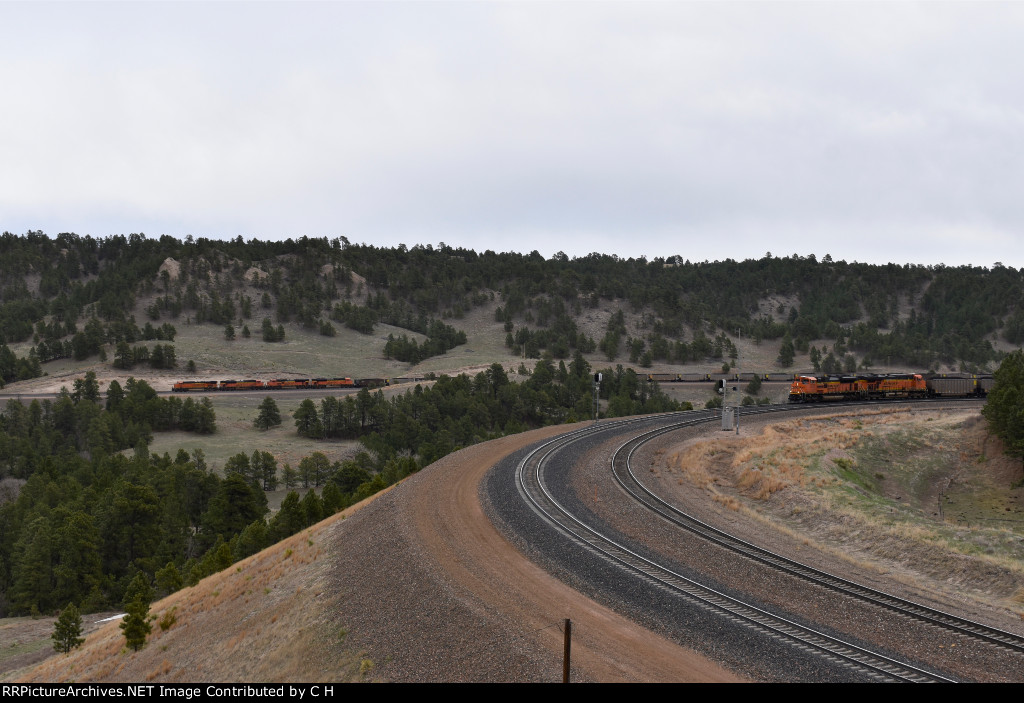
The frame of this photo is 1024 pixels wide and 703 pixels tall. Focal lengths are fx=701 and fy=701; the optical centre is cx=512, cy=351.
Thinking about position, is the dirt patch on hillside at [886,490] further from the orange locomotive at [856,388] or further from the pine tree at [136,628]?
the pine tree at [136,628]

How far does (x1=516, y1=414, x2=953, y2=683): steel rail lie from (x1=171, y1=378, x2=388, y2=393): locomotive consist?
9799 centimetres

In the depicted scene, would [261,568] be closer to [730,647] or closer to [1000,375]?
[730,647]

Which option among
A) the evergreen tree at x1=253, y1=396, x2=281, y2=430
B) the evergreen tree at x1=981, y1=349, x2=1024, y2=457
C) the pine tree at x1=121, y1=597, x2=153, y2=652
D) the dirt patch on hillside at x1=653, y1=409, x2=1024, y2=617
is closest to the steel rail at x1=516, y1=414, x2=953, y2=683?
the dirt patch on hillside at x1=653, y1=409, x2=1024, y2=617

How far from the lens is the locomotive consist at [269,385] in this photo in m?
122

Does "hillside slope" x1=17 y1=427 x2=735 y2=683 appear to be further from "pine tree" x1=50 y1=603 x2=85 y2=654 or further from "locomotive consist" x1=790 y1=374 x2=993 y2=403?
"locomotive consist" x1=790 y1=374 x2=993 y2=403

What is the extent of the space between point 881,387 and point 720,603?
225 ft

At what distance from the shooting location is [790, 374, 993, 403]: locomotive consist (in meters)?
76.4

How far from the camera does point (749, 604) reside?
65.2 feet

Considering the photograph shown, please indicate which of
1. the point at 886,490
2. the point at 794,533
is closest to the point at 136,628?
the point at 794,533

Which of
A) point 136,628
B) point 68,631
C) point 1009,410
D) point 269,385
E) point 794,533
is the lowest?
point 68,631

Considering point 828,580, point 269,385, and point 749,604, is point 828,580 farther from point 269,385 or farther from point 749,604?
Result: point 269,385

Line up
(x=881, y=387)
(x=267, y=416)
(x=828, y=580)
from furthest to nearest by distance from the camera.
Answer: (x=267, y=416)
(x=881, y=387)
(x=828, y=580)

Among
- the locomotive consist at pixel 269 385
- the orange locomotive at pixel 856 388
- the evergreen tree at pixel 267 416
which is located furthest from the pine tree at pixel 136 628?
the locomotive consist at pixel 269 385

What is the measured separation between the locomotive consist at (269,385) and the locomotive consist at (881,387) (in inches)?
2937
